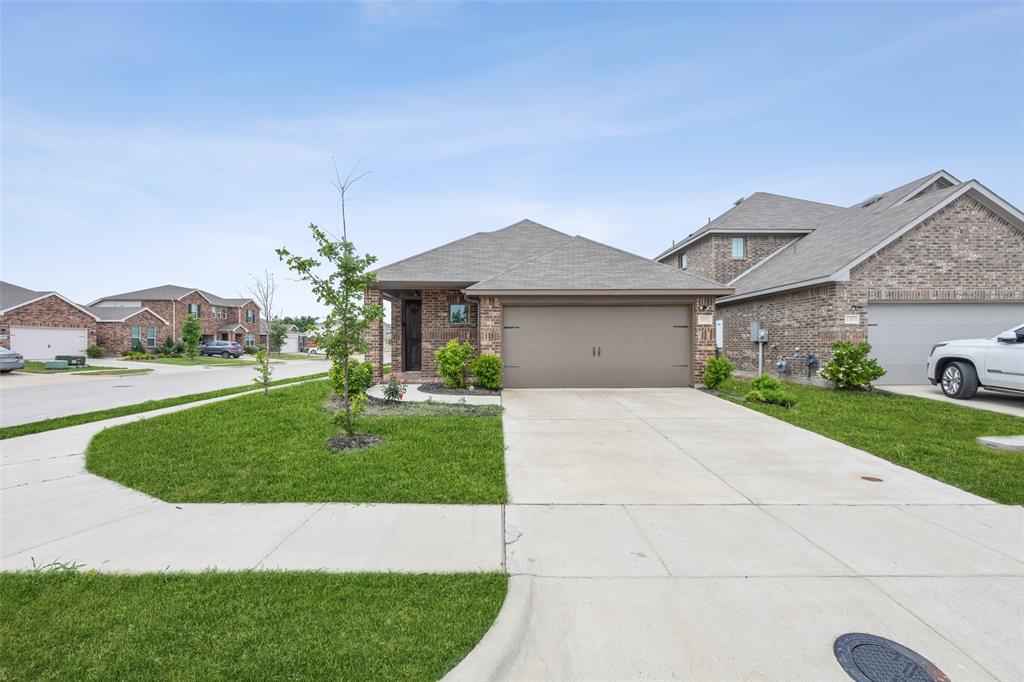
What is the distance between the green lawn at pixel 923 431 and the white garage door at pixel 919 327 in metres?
2.15

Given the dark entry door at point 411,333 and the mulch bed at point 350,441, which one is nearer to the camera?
the mulch bed at point 350,441

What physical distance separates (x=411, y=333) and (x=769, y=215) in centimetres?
1860

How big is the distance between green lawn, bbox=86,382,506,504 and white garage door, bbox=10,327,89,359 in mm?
30680

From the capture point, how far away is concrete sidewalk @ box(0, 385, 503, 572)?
123 inches

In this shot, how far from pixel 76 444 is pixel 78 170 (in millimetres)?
15053

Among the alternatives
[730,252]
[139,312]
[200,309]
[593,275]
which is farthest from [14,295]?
[730,252]

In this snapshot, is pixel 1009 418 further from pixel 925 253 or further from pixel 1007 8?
pixel 1007 8

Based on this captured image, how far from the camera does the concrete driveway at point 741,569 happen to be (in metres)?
2.25

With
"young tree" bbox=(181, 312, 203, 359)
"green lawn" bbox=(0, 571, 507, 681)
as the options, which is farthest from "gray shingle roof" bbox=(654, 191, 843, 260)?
"young tree" bbox=(181, 312, 203, 359)

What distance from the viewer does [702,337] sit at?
38.9 ft

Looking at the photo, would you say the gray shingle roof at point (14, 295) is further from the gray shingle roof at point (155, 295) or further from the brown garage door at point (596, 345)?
the brown garage door at point (596, 345)

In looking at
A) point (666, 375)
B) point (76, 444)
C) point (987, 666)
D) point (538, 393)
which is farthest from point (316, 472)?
point (666, 375)

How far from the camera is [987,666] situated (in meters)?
2.18

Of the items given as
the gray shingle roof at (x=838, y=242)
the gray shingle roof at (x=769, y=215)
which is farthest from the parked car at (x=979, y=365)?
the gray shingle roof at (x=769, y=215)
